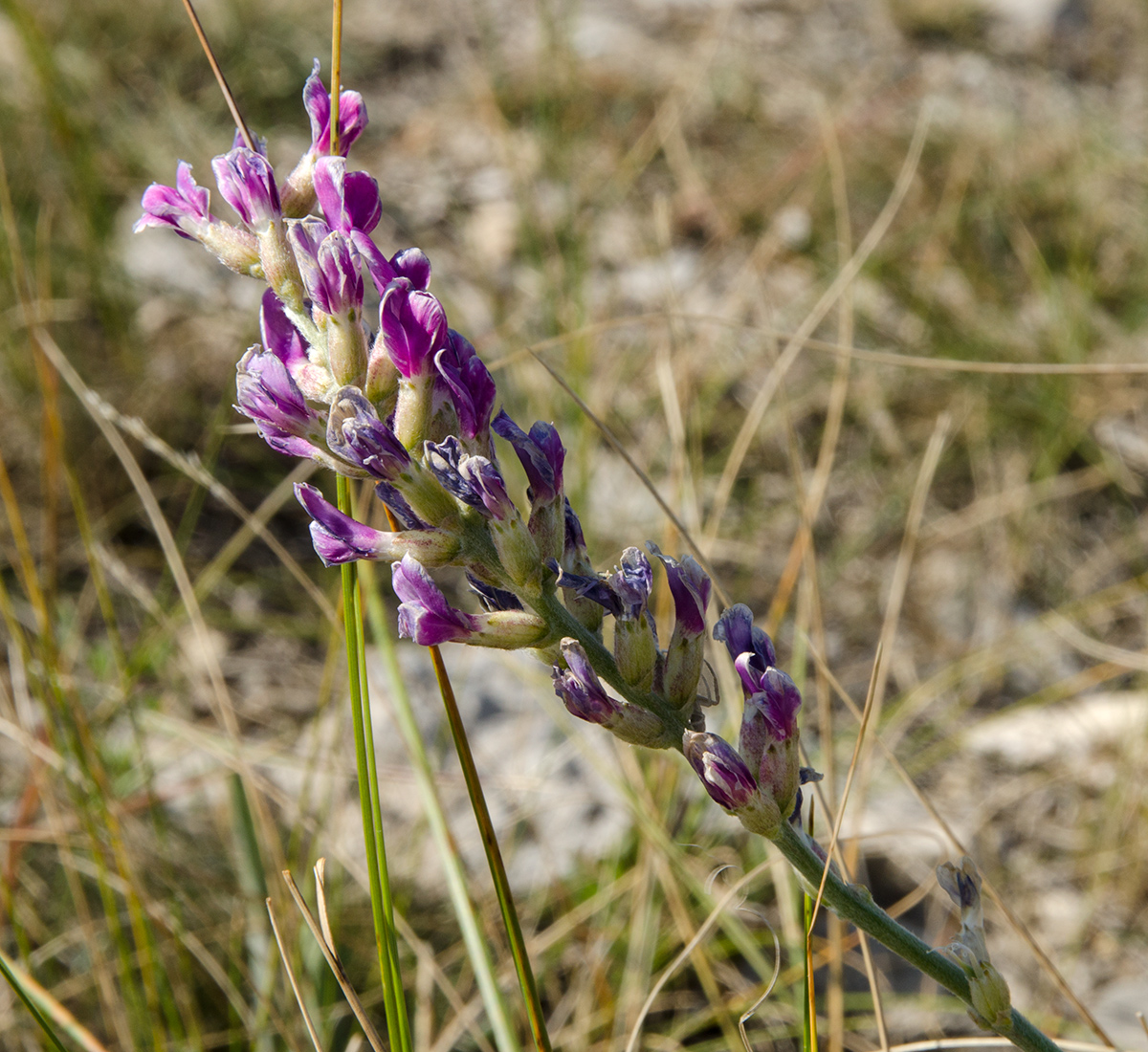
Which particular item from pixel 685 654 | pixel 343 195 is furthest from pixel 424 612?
pixel 343 195

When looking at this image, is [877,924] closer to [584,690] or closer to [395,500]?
[584,690]

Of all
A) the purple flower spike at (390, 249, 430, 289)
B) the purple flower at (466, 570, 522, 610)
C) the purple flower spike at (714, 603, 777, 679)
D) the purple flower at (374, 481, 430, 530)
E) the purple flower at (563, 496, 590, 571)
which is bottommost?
the purple flower spike at (714, 603, 777, 679)

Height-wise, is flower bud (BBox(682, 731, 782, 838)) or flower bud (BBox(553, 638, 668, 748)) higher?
flower bud (BBox(553, 638, 668, 748))

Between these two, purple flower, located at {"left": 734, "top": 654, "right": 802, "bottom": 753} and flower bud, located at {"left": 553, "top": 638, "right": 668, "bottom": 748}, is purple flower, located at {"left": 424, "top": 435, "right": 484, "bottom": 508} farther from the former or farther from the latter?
purple flower, located at {"left": 734, "top": 654, "right": 802, "bottom": 753}

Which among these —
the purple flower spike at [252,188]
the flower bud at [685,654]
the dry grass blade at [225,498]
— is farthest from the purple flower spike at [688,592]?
the dry grass blade at [225,498]

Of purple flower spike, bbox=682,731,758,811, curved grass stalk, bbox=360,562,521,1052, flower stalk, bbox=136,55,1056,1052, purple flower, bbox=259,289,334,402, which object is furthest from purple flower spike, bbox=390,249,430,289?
curved grass stalk, bbox=360,562,521,1052

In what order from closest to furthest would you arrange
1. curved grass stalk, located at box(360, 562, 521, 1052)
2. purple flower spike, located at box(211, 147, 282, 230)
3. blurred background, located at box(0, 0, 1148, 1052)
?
1. purple flower spike, located at box(211, 147, 282, 230)
2. curved grass stalk, located at box(360, 562, 521, 1052)
3. blurred background, located at box(0, 0, 1148, 1052)

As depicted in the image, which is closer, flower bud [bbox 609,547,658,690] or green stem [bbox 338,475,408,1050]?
flower bud [bbox 609,547,658,690]
